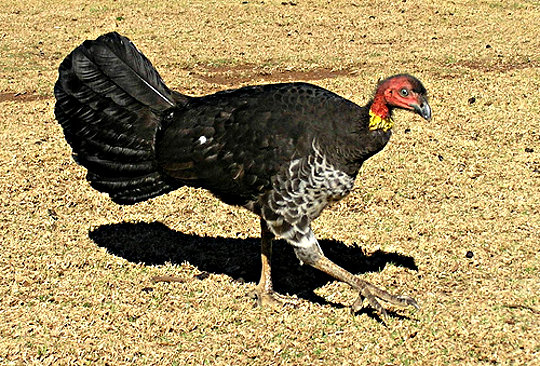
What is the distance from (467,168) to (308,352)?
429cm

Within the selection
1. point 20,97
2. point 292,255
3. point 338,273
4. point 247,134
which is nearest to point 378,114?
point 247,134

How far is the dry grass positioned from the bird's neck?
5.54ft

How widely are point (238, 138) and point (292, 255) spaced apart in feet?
6.14

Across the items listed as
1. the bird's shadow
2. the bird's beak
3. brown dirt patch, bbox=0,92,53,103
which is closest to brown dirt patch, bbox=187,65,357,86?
brown dirt patch, bbox=0,92,53,103

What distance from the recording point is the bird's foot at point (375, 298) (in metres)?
5.98

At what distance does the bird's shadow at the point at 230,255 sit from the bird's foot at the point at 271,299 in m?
0.17

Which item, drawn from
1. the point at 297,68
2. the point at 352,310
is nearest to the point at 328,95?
the point at 352,310

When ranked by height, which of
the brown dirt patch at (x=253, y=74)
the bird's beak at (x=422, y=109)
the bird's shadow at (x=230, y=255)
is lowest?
the brown dirt patch at (x=253, y=74)

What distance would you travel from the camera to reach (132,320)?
6145 mm

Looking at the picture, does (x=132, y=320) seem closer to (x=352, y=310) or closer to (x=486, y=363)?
(x=352, y=310)

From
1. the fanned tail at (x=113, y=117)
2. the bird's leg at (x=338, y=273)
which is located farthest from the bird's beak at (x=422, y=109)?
the fanned tail at (x=113, y=117)

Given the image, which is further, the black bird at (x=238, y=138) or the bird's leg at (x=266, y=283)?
the bird's leg at (x=266, y=283)

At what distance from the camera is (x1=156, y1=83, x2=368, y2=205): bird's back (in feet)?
19.2

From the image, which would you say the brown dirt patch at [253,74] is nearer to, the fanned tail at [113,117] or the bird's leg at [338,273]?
the fanned tail at [113,117]
